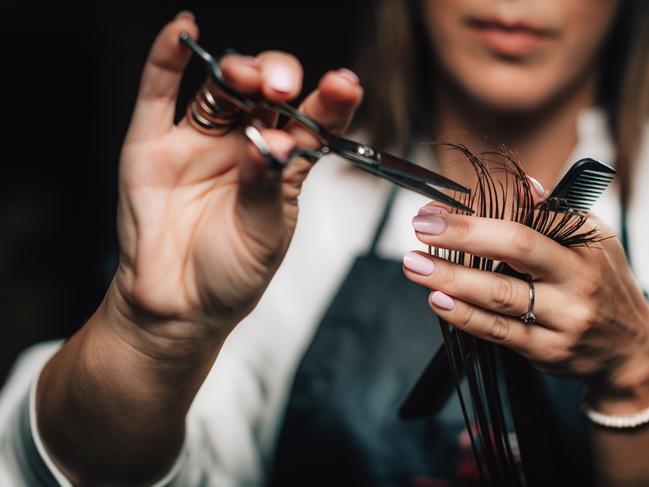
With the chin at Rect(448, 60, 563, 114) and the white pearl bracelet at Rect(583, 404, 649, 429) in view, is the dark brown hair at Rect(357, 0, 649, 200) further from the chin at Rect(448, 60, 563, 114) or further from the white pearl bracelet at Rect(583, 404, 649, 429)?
the white pearl bracelet at Rect(583, 404, 649, 429)

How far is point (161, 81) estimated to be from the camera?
18.2 inches

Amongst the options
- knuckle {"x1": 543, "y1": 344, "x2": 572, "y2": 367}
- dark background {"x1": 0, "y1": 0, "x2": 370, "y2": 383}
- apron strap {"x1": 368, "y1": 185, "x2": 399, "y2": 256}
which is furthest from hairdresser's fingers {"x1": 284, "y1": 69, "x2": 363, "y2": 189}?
dark background {"x1": 0, "y1": 0, "x2": 370, "y2": 383}

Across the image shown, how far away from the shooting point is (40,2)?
4.72 ft

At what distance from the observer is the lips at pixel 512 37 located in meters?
0.77

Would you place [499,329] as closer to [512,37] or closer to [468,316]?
[468,316]

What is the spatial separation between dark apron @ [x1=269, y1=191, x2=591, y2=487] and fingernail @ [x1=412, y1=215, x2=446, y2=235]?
37cm

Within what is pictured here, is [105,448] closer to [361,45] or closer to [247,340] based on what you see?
[247,340]

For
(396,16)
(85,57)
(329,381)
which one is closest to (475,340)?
(329,381)

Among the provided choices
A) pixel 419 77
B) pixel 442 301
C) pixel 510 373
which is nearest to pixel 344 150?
pixel 442 301

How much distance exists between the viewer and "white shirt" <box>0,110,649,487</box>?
0.77 meters

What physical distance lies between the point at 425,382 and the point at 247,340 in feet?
1.22

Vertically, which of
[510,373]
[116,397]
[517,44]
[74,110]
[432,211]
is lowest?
[74,110]

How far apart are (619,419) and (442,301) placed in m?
0.19

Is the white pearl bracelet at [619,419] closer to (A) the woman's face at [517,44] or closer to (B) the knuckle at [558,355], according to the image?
(B) the knuckle at [558,355]
